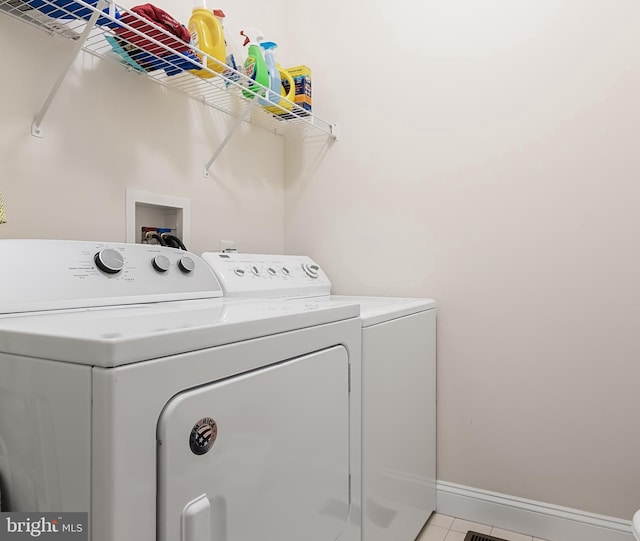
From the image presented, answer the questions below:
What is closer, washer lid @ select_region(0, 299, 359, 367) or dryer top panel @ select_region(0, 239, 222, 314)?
washer lid @ select_region(0, 299, 359, 367)

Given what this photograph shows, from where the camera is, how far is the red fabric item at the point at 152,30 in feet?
4.45

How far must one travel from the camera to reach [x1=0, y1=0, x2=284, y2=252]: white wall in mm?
1292

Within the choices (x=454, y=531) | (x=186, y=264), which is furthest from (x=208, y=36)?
(x=454, y=531)

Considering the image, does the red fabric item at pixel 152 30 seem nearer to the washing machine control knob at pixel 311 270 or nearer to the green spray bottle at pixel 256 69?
the green spray bottle at pixel 256 69

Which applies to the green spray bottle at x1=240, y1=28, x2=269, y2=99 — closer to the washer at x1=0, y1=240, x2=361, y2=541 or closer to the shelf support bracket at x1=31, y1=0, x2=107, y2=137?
the shelf support bracket at x1=31, y1=0, x2=107, y2=137

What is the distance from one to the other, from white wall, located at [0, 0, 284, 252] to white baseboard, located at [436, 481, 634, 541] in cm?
138

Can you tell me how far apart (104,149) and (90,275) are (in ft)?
1.81

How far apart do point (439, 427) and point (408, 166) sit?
3.72ft

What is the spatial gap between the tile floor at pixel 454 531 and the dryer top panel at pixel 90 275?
1258mm

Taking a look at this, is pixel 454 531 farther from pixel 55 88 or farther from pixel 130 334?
pixel 55 88

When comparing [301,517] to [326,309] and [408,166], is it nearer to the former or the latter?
[326,309]

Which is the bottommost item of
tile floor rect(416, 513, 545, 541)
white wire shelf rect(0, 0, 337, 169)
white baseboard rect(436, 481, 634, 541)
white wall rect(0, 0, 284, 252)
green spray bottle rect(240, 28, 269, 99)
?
tile floor rect(416, 513, 545, 541)

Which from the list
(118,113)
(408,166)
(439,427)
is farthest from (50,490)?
(408,166)

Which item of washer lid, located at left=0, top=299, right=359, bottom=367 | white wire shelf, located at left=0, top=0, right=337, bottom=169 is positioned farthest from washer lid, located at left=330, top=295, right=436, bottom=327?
white wire shelf, located at left=0, top=0, right=337, bottom=169
